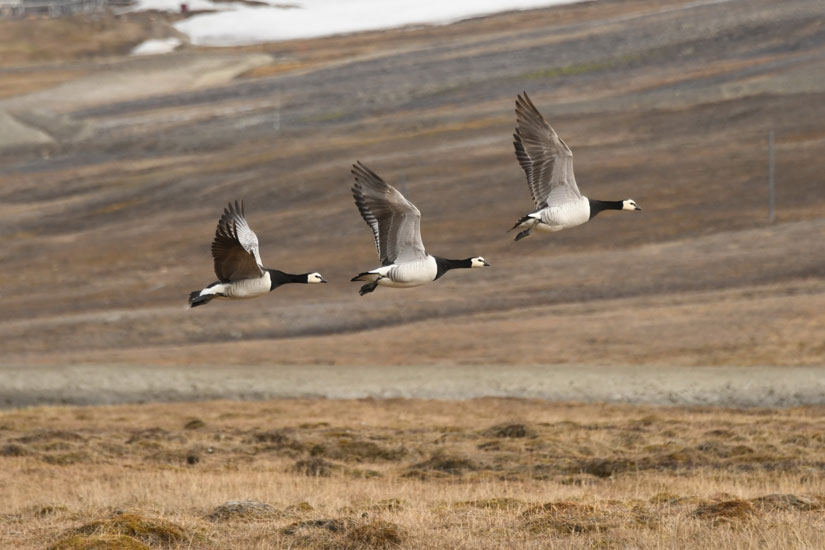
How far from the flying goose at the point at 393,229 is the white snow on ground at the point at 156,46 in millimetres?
137464

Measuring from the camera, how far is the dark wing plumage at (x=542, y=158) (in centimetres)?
1908

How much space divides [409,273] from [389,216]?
50.9 inches

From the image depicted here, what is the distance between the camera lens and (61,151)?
100 meters

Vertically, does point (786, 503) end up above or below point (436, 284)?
above

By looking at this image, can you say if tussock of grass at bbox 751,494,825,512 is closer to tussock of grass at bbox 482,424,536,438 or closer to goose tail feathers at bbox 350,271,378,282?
goose tail feathers at bbox 350,271,378,282

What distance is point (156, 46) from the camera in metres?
154

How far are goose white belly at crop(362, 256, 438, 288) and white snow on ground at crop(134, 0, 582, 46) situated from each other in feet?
431

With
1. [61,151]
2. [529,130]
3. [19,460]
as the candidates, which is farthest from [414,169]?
[529,130]

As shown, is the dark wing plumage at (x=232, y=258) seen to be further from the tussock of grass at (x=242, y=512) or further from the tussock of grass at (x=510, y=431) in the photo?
the tussock of grass at (x=510, y=431)

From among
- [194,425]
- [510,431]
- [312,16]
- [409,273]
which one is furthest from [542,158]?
[312,16]

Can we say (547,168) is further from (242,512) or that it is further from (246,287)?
(242,512)

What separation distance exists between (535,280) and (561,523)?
134 feet

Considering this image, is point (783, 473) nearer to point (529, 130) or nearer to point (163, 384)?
point (529, 130)

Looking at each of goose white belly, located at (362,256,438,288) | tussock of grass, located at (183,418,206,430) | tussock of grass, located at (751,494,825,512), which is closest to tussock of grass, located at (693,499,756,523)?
tussock of grass, located at (751,494,825,512)
